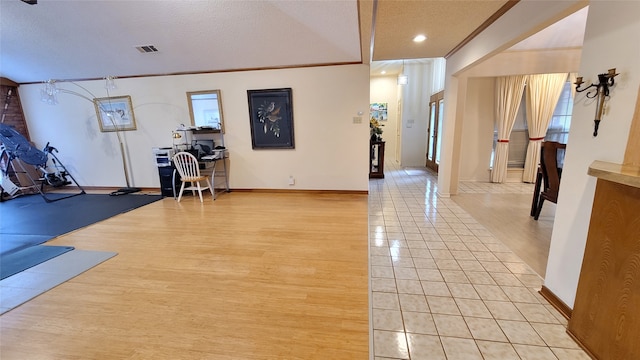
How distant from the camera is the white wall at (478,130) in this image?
196 inches

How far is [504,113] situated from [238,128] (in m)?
5.19

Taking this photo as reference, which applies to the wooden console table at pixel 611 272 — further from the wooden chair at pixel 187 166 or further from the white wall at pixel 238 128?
the wooden chair at pixel 187 166

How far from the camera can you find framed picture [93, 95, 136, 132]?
4890mm

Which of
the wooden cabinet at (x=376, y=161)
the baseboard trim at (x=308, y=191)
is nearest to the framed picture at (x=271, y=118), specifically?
the baseboard trim at (x=308, y=191)

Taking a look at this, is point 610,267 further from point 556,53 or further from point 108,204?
point 108,204

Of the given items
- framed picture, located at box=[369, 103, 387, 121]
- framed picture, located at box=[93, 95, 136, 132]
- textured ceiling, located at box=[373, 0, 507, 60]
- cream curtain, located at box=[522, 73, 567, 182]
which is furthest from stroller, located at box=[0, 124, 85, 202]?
cream curtain, located at box=[522, 73, 567, 182]

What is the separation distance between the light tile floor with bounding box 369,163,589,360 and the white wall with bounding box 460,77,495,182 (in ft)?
8.80

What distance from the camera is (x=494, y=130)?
16.7 feet

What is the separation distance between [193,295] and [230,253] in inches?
25.1

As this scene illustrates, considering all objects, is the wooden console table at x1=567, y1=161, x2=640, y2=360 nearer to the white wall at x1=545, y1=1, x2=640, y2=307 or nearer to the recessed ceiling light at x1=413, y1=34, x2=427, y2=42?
the white wall at x1=545, y1=1, x2=640, y2=307

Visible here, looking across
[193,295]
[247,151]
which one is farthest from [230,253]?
[247,151]

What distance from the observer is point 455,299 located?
1749 mm

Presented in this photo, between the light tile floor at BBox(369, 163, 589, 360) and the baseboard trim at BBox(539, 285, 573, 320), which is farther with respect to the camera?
the baseboard trim at BBox(539, 285, 573, 320)

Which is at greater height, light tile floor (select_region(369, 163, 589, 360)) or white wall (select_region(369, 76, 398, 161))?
white wall (select_region(369, 76, 398, 161))
